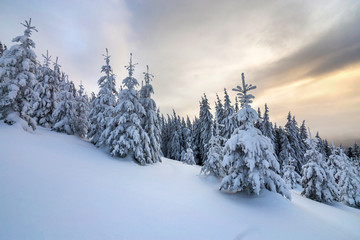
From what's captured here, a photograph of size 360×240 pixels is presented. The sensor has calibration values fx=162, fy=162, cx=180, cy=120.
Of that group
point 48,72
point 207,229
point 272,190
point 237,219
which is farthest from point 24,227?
point 48,72

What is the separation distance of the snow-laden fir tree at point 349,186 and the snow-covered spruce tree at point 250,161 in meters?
21.9

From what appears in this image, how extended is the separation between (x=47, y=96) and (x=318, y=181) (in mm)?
35926

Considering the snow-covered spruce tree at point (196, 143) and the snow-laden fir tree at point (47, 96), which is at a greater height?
the snow-laden fir tree at point (47, 96)

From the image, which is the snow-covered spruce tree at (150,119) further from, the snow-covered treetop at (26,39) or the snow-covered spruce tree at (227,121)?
the snow-covered spruce tree at (227,121)

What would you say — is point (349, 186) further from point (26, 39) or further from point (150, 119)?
point (26, 39)

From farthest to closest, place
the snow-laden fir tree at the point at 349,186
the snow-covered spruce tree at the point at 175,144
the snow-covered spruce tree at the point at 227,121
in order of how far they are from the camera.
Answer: the snow-covered spruce tree at the point at 175,144, the snow-covered spruce tree at the point at 227,121, the snow-laden fir tree at the point at 349,186

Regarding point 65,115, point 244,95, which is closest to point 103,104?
point 65,115

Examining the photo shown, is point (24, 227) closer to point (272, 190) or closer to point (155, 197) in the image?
point (155, 197)

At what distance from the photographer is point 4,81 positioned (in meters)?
13.2

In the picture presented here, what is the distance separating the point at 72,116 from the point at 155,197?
1840 cm

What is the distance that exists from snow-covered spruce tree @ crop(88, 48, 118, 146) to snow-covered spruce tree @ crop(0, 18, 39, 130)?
621 centimetres

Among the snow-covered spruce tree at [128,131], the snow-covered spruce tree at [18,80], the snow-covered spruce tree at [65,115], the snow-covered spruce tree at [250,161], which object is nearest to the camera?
the snow-covered spruce tree at [250,161]

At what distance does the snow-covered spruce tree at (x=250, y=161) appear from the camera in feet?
30.3

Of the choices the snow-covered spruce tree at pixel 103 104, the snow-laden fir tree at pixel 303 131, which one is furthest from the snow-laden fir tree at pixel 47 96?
the snow-laden fir tree at pixel 303 131
